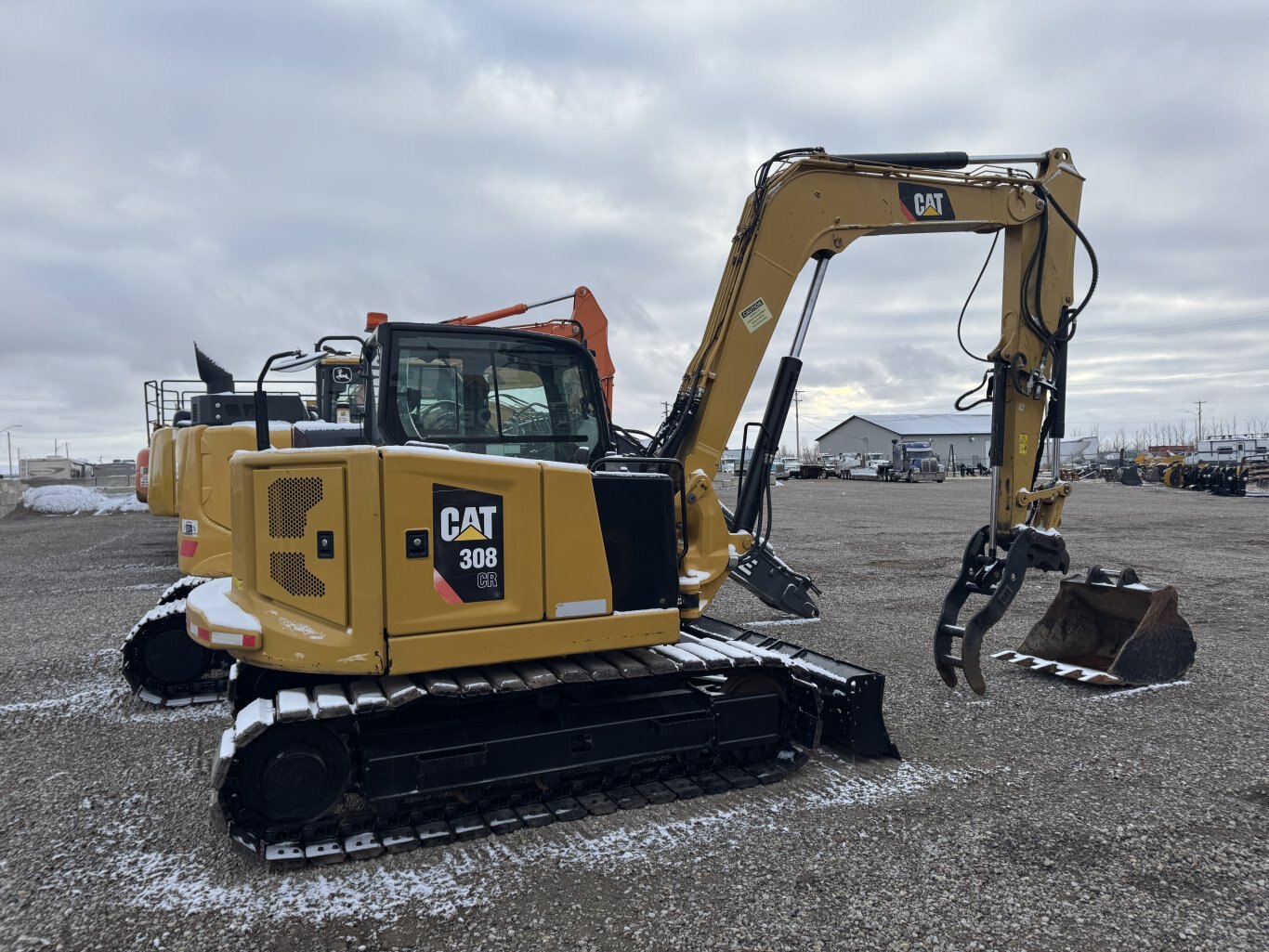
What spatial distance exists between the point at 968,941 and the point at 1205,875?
1.31 metres

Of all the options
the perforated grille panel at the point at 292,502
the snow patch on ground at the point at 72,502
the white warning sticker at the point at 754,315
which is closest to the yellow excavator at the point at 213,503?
the perforated grille panel at the point at 292,502

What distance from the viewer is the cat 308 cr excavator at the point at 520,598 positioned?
3961mm

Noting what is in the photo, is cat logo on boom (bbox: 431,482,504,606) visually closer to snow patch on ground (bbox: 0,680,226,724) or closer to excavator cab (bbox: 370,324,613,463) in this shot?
excavator cab (bbox: 370,324,613,463)

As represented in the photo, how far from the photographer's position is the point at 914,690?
6.50 m

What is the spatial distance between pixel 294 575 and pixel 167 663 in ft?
10.5

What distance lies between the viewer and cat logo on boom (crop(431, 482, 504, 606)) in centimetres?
407

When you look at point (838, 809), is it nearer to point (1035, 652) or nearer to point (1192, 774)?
point (1192, 774)

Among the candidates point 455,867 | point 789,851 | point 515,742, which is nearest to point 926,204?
point 789,851

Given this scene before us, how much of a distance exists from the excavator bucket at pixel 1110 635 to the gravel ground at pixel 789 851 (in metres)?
0.20

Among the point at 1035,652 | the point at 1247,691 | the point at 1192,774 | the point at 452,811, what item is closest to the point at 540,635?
the point at 452,811

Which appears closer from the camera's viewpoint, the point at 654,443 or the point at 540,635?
the point at 540,635

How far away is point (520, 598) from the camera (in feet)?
13.9

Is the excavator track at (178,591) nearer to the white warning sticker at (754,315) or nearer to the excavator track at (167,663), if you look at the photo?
the excavator track at (167,663)

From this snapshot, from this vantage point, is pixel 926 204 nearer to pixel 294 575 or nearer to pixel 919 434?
pixel 294 575
